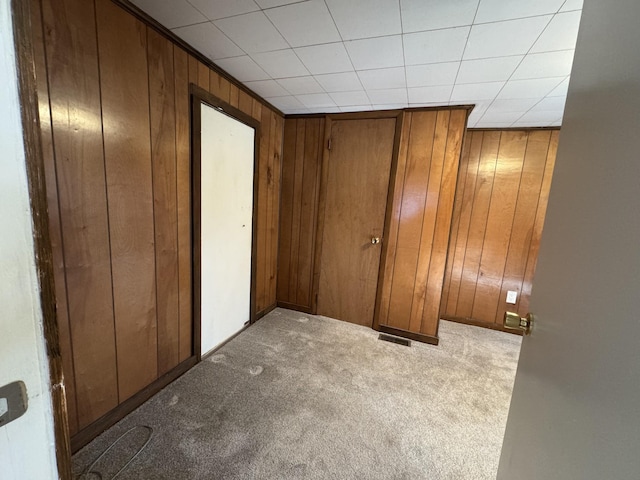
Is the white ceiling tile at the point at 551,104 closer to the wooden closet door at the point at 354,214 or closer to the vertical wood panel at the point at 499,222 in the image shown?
the vertical wood panel at the point at 499,222

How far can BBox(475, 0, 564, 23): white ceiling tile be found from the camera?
3.81 feet

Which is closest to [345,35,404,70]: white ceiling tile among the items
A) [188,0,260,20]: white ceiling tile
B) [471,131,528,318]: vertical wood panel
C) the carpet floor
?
[188,0,260,20]: white ceiling tile

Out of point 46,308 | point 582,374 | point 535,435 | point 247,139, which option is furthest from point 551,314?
point 247,139

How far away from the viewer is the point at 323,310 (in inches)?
121

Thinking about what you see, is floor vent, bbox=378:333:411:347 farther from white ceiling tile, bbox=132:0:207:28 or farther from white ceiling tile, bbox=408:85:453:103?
white ceiling tile, bbox=132:0:207:28

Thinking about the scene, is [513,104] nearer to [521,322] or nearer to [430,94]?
[430,94]

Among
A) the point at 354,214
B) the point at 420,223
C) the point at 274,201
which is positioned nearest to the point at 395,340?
the point at 420,223

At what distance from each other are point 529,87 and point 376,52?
121 cm

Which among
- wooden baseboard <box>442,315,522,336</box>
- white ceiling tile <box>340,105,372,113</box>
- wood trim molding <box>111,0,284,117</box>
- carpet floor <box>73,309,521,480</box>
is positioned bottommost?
carpet floor <box>73,309,521,480</box>

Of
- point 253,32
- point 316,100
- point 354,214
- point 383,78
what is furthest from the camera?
point 354,214

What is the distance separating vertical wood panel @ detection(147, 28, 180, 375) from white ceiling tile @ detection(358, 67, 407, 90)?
1.28 meters

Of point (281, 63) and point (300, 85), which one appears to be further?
point (300, 85)

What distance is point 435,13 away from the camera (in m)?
1.26

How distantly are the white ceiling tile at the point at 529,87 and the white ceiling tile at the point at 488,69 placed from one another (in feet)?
0.47
